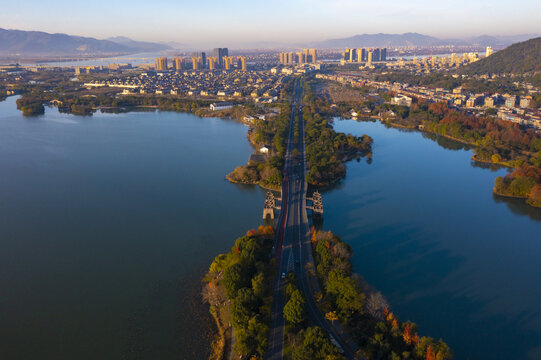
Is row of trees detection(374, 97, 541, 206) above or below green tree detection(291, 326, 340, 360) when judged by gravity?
above

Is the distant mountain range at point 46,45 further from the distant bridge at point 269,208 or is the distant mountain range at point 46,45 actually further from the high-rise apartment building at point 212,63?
the distant bridge at point 269,208

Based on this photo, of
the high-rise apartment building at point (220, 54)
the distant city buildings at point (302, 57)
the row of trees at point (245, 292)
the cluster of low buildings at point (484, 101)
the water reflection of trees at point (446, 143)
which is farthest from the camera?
the distant city buildings at point (302, 57)

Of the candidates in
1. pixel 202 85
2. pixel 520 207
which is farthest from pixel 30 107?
pixel 520 207

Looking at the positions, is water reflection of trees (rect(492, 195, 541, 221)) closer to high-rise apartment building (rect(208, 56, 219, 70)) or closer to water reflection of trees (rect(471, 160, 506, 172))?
water reflection of trees (rect(471, 160, 506, 172))

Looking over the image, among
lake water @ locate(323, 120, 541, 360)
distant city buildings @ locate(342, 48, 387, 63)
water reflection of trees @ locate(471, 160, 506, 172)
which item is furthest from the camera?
distant city buildings @ locate(342, 48, 387, 63)

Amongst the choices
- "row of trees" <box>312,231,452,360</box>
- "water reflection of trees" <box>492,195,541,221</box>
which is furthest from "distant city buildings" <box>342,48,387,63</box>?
"row of trees" <box>312,231,452,360</box>

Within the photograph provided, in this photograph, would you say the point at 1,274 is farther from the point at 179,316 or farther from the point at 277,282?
the point at 277,282

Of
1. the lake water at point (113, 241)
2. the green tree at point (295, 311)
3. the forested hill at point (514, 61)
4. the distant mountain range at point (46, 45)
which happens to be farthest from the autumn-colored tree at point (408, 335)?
the distant mountain range at point (46, 45)
